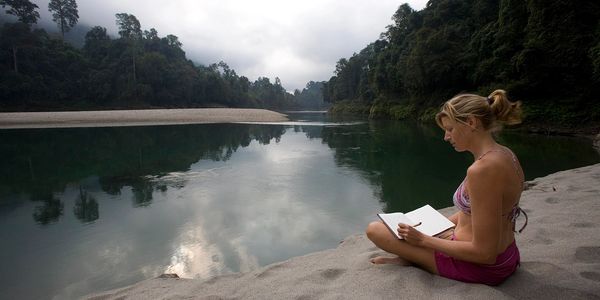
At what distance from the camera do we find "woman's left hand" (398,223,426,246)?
2133 millimetres

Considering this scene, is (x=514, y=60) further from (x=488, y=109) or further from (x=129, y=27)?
(x=129, y=27)

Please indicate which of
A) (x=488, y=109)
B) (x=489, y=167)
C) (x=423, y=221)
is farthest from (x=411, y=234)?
(x=488, y=109)

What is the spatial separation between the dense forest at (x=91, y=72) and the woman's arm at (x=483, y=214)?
5220 cm

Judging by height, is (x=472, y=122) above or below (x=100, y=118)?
above

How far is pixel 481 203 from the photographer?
171 centimetres

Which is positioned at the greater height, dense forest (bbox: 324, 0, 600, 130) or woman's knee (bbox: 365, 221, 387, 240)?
dense forest (bbox: 324, 0, 600, 130)

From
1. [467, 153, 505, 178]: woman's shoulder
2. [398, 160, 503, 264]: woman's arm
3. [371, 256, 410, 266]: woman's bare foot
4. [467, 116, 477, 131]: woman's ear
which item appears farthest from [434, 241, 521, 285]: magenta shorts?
[467, 116, 477, 131]: woman's ear

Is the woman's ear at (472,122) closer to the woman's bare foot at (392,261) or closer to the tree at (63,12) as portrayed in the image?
the woman's bare foot at (392,261)

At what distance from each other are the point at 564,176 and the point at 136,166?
1105cm

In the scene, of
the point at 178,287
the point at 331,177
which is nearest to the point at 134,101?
the point at 331,177

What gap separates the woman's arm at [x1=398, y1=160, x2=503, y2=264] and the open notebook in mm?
468

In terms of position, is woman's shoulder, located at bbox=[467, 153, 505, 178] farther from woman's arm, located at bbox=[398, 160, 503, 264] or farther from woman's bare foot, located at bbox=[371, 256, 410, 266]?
woman's bare foot, located at bbox=[371, 256, 410, 266]

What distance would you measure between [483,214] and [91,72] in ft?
203

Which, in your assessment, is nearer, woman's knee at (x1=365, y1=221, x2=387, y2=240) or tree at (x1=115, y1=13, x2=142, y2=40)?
woman's knee at (x1=365, y1=221, x2=387, y2=240)
